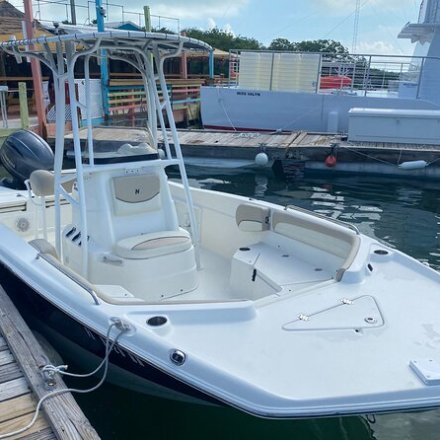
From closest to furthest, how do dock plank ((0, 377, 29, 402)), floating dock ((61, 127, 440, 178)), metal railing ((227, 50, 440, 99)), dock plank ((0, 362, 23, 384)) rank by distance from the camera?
dock plank ((0, 377, 29, 402))
dock plank ((0, 362, 23, 384))
floating dock ((61, 127, 440, 178))
metal railing ((227, 50, 440, 99))

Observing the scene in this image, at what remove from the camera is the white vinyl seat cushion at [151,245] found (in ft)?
10.9

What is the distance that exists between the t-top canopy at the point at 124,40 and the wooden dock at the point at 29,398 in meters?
1.81

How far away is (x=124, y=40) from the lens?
3373 millimetres

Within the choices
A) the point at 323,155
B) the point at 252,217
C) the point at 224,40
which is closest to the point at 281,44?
the point at 224,40

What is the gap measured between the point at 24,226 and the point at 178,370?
2.98 meters

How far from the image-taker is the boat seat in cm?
399

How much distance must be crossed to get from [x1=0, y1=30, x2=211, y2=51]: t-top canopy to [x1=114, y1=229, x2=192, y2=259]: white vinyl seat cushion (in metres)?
1.35

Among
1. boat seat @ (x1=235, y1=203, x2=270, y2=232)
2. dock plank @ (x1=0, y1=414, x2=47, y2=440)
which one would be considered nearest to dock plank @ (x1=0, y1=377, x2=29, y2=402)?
dock plank @ (x1=0, y1=414, x2=47, y2=440)

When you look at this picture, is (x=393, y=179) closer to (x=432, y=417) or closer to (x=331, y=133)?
(x=331, y=133)

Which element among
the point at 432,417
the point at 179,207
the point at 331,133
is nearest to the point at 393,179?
the point at 331,133

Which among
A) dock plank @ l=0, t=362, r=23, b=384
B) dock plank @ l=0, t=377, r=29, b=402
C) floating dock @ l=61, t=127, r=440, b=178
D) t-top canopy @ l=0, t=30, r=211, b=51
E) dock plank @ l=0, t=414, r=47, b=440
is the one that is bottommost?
floating dock @ l=61, t=127, r=440, b=178

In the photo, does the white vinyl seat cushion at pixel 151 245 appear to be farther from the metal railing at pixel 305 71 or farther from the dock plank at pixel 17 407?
the metal railing at pixel 305 71

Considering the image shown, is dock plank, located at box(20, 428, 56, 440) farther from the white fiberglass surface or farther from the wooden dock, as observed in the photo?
the white fiberglass surface

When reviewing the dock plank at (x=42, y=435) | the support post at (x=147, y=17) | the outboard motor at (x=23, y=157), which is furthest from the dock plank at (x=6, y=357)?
the support post at (x=147, y=17)
